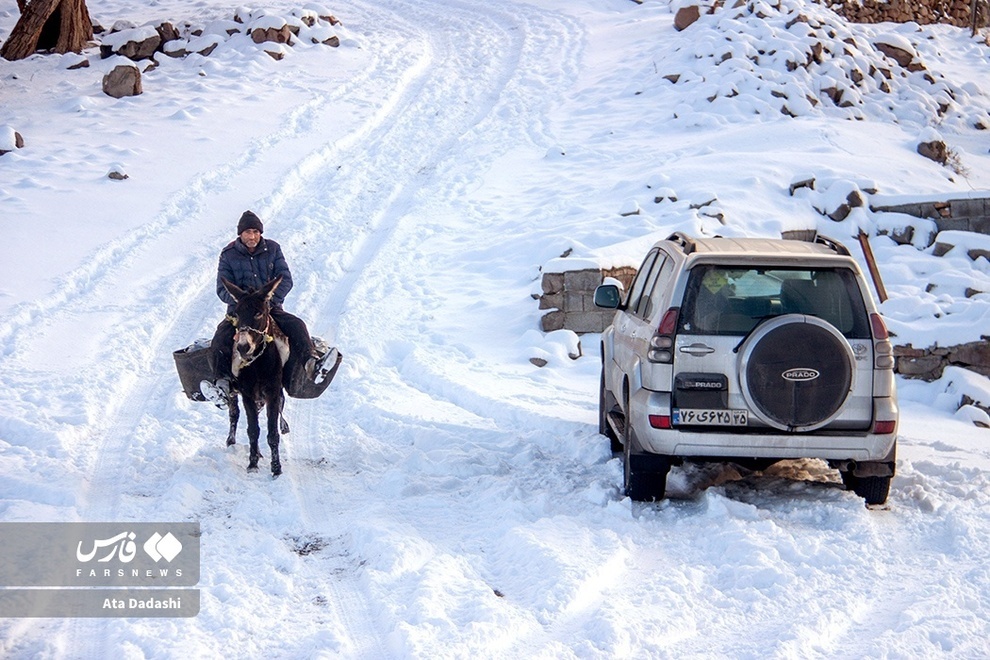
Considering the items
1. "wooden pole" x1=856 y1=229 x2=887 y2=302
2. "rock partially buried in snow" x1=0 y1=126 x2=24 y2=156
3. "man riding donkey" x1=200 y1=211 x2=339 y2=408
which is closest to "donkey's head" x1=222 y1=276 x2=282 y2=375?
"man riding donkey" x1=200 y1=211 x2=339 y2=408

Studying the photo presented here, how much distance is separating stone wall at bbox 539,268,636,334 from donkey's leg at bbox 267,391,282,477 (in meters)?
5.60

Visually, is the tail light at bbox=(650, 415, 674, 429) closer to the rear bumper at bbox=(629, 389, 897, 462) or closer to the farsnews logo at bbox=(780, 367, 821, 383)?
the rear bumper at bbox=(629, 389, 897, 462)

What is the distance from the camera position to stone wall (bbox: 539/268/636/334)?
542 inches

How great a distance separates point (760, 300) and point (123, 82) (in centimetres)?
2076

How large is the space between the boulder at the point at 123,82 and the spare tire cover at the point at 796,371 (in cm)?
2094

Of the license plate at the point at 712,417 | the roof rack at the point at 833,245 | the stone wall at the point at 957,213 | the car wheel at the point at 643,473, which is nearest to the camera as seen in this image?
the license plate at the point at 712,417

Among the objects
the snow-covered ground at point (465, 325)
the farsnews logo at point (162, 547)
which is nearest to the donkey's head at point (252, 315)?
the snow-covered ground at point (465, 325)

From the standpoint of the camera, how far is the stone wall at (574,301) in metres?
13.8

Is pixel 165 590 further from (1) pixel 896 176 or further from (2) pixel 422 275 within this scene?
(1) pixel 896 176

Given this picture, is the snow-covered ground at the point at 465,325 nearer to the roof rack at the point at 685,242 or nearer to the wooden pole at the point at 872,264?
the wooden pole at the point at 872,264

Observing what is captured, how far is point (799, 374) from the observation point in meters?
6.88

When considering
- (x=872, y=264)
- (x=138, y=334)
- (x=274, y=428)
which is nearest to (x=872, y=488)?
(x=274, y=428)

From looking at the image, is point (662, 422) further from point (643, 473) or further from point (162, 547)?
point (162, 547)

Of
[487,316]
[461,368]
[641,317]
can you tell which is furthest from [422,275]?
[641,317]
